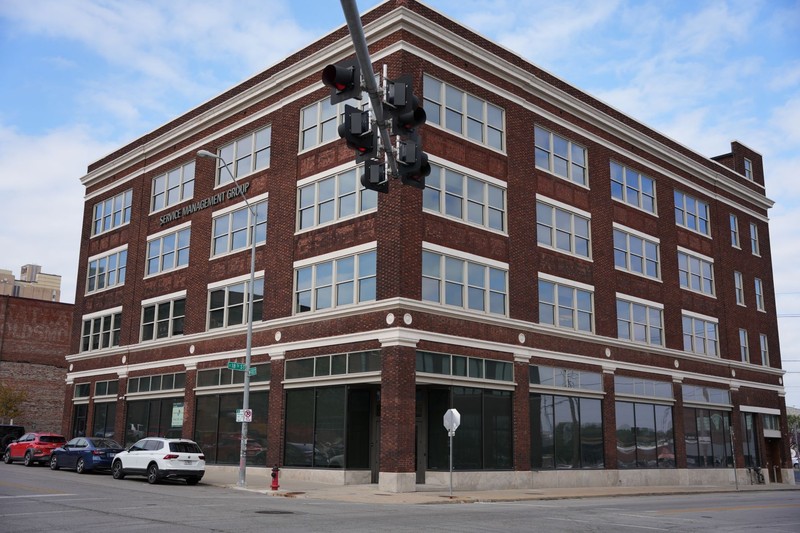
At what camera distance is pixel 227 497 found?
2202 cm

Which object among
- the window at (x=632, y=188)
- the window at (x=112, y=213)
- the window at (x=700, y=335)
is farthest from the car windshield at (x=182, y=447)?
the window at (x=700, y=335)

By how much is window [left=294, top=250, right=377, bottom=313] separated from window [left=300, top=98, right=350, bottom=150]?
544 cm

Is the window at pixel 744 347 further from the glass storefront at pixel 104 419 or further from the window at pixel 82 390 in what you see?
the window at pixel 82 390

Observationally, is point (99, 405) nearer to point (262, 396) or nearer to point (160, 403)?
point (160, 403)

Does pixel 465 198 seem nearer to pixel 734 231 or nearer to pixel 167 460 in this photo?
pixel 167 460

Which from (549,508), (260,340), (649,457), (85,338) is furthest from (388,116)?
(85,338)

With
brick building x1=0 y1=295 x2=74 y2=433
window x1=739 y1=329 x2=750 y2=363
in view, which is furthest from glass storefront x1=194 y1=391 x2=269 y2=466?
brick building x1=0 y1=295 x2=74 y2=433

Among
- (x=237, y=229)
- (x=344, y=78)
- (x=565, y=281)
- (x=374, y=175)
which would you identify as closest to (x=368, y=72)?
(x=344, y=78)

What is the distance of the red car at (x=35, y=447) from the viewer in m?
35.4

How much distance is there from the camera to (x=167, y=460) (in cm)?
2669

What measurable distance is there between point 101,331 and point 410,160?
38.2 meters

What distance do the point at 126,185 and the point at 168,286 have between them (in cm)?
897

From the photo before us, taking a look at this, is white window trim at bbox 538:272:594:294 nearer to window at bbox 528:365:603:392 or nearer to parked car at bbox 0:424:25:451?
window at bbox 528:365:603:392

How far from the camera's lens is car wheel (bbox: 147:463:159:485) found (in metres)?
26.8
